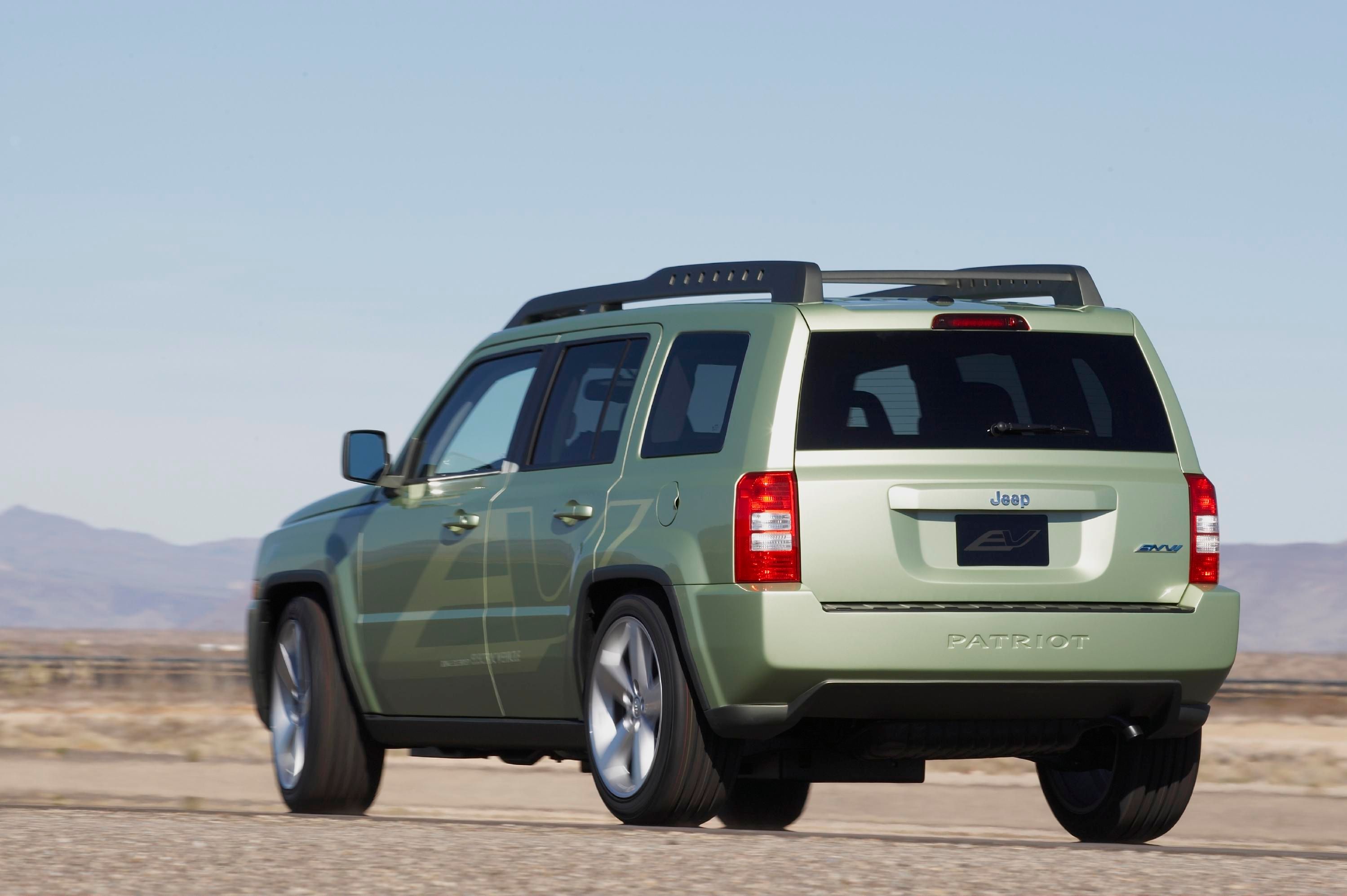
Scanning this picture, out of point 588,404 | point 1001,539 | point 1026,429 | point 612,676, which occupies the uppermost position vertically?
point 588,404

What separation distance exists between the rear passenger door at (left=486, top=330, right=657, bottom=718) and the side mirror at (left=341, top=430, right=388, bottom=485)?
99 cm

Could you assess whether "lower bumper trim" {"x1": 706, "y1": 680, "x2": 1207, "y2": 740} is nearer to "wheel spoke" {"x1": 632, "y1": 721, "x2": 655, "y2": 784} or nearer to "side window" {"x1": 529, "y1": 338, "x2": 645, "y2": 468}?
"wheel spoke" {"x1": 632, "y1": 721, "x2": 655, "y2": 784}

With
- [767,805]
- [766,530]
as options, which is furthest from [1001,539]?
[767,805]

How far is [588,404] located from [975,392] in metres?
1.57

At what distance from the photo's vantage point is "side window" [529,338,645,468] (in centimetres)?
853

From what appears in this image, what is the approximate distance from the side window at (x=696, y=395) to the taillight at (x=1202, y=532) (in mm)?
1633

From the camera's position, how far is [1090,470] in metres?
7.88

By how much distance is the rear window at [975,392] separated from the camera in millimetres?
7785

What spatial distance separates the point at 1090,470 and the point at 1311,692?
41.2m

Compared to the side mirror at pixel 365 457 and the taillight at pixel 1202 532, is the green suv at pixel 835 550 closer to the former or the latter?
the taillight at pixel 1202 532

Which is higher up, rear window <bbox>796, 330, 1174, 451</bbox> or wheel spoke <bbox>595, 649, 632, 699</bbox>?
rear window <bbox>796, 330, 1174, 451</bbox>

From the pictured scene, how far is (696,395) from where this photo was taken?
8.18 metres

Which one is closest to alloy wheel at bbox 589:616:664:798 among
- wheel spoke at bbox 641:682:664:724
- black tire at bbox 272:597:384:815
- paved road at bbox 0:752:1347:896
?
wheel spoke at bbox 641:682:664:724

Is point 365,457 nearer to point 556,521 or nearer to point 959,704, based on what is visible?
point 556,521
